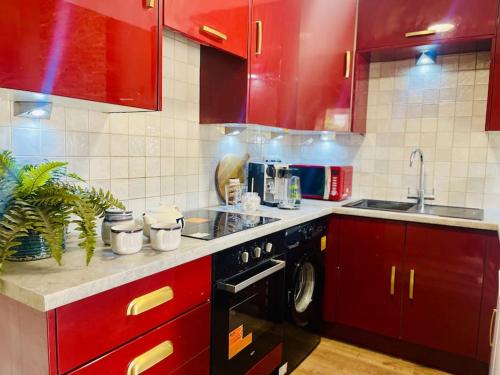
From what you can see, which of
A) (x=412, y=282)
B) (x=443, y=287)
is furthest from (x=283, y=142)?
(x=443, y=287)

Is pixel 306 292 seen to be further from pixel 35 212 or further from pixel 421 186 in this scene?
pixel 35 212

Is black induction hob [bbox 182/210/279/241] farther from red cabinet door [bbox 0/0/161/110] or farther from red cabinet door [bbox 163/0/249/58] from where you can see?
red cabinet door [bbox 163/0/249/58]

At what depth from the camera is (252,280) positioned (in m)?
1.56

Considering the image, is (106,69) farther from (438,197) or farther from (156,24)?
(438,197)

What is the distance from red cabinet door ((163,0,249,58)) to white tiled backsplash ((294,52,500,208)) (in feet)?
4.29

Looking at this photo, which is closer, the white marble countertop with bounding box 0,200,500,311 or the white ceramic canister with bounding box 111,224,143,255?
the white marble countertop with bounding box 0,200,500,311

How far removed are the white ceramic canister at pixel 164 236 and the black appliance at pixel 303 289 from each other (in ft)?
2.61

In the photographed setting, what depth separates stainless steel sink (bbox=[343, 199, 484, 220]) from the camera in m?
2.23

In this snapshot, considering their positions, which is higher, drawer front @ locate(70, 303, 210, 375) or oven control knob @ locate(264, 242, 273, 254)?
oven control knob @ locate(264, 242, 273, 254)

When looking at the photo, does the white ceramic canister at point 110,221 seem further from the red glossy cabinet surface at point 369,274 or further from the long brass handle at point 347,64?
the long brass handle at point 347,64

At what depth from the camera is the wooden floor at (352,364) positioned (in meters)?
2.16

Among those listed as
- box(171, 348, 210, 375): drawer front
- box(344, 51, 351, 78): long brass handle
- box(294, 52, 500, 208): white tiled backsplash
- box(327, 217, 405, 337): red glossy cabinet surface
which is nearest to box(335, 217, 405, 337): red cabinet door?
box(327, 217, 405, 337): red glossy cabinet surface

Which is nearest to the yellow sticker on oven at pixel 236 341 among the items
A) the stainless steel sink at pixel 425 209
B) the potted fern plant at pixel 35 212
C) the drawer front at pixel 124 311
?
the drawer front at pixel 124 311

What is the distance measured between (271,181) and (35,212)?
61.0 inches
